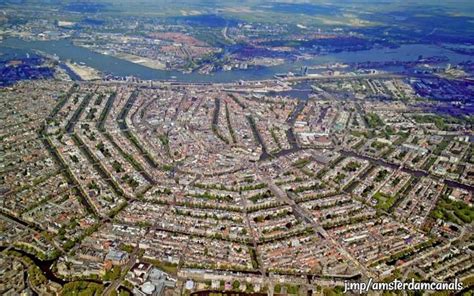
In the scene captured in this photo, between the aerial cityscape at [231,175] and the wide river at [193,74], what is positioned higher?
the aerial cityscape at [231,175]

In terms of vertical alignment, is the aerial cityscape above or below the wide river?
above

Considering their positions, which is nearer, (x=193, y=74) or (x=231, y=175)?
(x=231, y=175)

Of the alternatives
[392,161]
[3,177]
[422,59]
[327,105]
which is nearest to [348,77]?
[327,105]

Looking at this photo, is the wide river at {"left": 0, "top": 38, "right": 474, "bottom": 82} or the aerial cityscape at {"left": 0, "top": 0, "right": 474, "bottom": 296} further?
the wide river at {"left": 0, "top": 38, "right": 474, "bottom": 82}

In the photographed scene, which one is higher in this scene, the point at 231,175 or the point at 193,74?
the point at 231,175

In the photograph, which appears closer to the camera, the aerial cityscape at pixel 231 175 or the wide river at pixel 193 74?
the aerial cityscape at pixel 231 175
